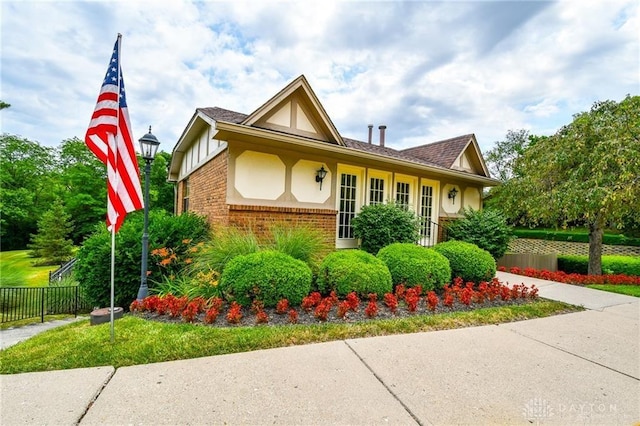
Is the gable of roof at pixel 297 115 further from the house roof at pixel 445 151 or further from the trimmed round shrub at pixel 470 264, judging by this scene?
the house roof at pixel 445 151

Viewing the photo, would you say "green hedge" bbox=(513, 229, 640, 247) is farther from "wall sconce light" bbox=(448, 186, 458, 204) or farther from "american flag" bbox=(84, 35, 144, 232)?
"american flag" bbox=(84, 35, 144, 232)

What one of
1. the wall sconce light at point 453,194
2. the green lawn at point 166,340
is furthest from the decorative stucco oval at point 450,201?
the green lawn at point 166,340

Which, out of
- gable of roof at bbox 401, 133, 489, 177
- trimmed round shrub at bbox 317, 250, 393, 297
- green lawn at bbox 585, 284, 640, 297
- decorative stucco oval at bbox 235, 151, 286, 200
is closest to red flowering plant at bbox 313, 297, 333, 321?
trimmed round shrub at bbox 317, 250, 393, 297

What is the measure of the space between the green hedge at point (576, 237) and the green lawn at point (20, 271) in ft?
93.8

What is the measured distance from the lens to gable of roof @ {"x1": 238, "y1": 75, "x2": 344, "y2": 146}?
21.1 feet

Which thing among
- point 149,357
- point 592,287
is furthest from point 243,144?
point 592,287

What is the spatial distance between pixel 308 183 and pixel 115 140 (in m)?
4.47

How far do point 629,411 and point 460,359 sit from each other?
124 centimetres

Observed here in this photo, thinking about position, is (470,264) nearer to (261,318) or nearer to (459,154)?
(261,318)

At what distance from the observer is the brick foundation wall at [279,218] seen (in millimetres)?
6129

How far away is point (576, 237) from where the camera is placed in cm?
1655

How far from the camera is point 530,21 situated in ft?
21.2

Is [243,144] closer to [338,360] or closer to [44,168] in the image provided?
[338,360]

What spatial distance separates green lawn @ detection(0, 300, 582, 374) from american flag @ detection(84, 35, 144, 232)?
1.34m
